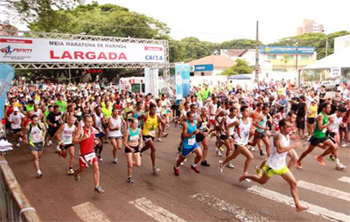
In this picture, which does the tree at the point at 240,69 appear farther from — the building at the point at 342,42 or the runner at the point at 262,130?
the runner at the point at 262,130

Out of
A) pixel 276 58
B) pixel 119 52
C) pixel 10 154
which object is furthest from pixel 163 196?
pixel 276 58

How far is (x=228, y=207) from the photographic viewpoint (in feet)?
18.5

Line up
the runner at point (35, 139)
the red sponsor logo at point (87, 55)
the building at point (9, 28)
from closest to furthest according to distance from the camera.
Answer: the runner at point (35, 139)
the building at point (9, 28)
the red sponsor logo at point (87, 55)

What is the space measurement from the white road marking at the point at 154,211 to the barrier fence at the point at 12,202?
2573 millimetres

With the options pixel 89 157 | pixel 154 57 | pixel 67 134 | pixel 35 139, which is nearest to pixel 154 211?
pixel 89 157

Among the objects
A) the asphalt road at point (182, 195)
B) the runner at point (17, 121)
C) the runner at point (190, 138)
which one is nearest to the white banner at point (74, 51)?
the runner at point (17, 121)

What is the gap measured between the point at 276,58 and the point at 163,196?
64360 mm

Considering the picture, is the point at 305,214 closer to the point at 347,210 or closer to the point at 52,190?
the point at 347,210

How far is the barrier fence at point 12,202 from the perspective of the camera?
2.49 meters

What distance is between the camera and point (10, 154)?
409 inches

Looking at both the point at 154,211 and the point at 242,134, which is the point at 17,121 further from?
the point at 242,134

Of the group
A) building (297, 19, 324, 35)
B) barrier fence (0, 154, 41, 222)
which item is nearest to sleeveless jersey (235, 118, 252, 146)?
barrier fence (0, 154, 41, 222)

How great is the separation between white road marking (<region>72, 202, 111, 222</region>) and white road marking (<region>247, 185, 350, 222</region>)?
3.22 metres

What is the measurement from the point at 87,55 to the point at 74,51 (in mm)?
759
